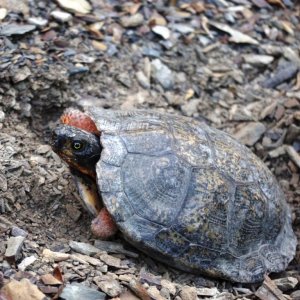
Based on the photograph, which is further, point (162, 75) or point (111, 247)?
point (162, 75)

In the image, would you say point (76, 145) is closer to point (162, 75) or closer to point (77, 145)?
point (77, 145)

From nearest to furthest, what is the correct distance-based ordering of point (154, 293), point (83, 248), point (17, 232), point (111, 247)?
point (154, 293), point (17, 232), point (83, 248), point (111, 247)

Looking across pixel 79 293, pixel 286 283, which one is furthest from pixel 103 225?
pixel 286 283

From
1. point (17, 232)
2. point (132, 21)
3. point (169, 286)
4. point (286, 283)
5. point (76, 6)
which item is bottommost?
point (286, 283)

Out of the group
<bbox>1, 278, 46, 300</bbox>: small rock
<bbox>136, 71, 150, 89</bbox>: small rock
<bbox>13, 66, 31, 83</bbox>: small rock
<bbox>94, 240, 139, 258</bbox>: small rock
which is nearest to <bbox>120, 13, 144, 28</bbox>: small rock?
<bbox>136, 71, 150, 89</bbox>: small rock

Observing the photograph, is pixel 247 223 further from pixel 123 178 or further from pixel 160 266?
pixel 123 178

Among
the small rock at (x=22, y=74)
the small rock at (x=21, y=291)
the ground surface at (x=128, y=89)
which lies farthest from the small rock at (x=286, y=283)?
the small rock at (x=22, y=74)

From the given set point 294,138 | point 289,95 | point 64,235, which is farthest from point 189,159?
point 289,95
